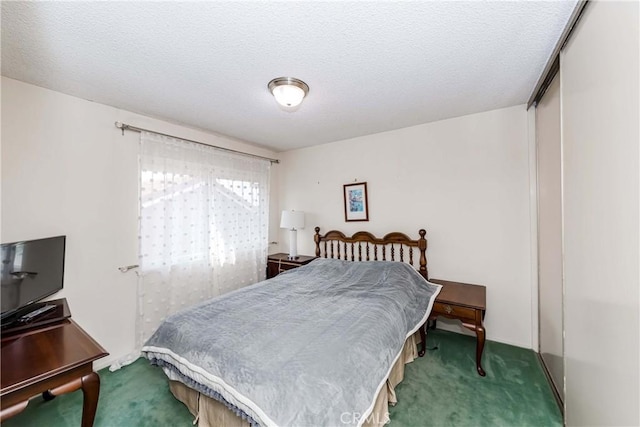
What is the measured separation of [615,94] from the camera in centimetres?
104

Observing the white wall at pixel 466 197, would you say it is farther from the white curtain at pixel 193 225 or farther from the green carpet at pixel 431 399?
the white curtain at pixel 193 225

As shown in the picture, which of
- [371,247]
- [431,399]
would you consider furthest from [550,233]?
[371,247]

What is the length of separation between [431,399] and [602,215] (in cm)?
160

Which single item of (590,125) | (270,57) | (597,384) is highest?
(270,57)

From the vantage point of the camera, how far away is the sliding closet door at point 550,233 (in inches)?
70.6

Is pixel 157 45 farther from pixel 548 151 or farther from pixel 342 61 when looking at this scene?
pixel 548 151

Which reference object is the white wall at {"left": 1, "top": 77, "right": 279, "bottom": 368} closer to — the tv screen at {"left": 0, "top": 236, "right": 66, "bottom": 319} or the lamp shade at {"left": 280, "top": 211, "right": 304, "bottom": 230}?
the tv screen at {"left": 0, "top": 236, "right": 66, "bottom": 319}

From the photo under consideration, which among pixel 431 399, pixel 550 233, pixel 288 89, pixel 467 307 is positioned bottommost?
pixel 431 399

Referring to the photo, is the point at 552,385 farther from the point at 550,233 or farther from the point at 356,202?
the point at 356,202

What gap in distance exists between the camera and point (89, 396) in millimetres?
1413

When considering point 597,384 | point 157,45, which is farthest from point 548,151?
point 157,45

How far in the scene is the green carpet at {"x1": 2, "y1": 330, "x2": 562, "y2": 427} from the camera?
170 centimetres


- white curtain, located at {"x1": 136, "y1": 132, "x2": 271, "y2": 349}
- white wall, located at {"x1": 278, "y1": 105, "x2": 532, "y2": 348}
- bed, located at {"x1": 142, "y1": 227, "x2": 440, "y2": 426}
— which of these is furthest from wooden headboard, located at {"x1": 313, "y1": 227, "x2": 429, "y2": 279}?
white curtain, located at {"x1": 136, "y1": 132, "x2": 271, "y2": 349}

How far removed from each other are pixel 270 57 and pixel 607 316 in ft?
7.31
